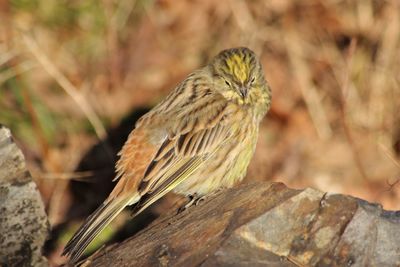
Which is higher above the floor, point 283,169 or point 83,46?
point 83,46

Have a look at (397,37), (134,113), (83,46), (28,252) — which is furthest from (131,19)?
(28,252)

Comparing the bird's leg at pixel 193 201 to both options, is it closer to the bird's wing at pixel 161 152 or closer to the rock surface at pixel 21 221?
the bird's wing at pixel 161 152

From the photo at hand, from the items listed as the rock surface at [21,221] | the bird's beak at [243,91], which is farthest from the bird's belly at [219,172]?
the rock surface at [21,221]

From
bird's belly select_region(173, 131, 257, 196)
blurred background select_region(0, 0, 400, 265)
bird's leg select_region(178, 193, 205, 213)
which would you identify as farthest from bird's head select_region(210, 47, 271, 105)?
blurred background select_region(0, 0, 400, 265)

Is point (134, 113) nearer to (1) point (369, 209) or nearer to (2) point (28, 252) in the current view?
(2) point (28, 252)

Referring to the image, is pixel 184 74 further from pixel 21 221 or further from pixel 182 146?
pixel 21 221

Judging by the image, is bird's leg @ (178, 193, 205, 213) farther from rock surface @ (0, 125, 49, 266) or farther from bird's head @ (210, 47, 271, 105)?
rock surface @ (0, 125, 49, 266)
